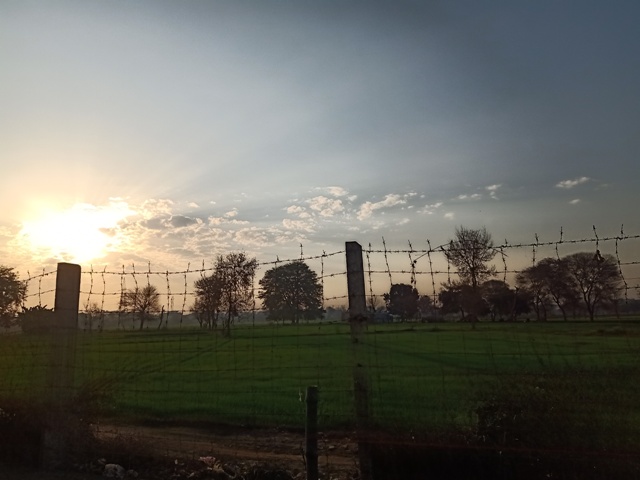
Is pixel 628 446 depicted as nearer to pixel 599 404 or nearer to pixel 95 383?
pixel 599 404

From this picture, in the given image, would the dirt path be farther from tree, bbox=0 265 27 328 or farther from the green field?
tree, bbox=0 265 27 328

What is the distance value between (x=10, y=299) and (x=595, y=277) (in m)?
12.5

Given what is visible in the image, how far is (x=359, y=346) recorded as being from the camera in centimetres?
621

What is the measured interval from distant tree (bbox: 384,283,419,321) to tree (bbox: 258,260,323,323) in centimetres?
119

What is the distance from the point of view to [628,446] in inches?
249

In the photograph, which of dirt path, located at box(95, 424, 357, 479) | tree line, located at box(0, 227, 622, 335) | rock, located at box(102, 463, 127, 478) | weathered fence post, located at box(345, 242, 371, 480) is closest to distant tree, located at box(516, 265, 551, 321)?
tree line, located at box(0, 227, 622, 335)

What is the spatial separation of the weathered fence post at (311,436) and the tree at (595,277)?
4.00m

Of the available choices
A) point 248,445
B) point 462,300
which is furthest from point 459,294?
point 248,445

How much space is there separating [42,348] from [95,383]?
1.47m

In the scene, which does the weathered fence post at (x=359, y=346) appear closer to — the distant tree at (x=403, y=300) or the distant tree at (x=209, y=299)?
the distant tree at (x=403, y=300)

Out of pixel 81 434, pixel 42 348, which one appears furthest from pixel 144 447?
pixel 42 348

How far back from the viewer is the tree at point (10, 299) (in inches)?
433

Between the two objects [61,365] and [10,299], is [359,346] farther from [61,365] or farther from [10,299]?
[10,299]

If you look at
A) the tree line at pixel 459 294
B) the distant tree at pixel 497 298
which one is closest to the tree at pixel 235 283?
the tree line at pixel 459 294
